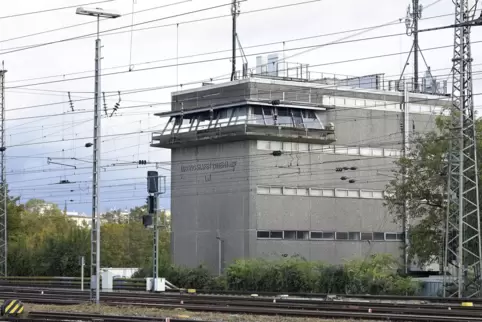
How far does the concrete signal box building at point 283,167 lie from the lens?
2530 inches

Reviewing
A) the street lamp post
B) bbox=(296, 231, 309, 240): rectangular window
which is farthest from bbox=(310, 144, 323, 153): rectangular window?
the street lamp post

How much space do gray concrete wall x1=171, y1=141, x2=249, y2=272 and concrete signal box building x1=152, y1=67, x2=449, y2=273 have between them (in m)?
0.07

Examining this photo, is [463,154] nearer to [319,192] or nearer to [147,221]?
[147,221]

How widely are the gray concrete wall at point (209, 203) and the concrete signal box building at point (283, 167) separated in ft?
0.24

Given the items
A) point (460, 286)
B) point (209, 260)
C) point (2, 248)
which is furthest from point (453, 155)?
point (2, 248)

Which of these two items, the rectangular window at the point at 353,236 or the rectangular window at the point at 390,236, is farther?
the rectangular window at the point at 390,236

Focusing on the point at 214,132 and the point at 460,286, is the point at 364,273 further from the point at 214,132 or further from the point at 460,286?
the point at 214,132

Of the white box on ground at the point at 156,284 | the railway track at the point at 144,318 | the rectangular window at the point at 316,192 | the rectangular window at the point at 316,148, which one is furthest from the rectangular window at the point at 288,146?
the railway track at the point at 144,318

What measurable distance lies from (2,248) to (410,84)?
3655 cm

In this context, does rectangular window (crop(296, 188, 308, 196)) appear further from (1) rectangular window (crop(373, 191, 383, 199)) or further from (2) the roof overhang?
(1) rectangular window (crop(373, 191, 383, 199))

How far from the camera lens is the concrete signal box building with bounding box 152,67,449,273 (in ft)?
211

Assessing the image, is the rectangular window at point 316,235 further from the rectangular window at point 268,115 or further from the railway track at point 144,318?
the railway track at point 144,318

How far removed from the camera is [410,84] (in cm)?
7694

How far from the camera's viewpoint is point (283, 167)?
64.8 metres
